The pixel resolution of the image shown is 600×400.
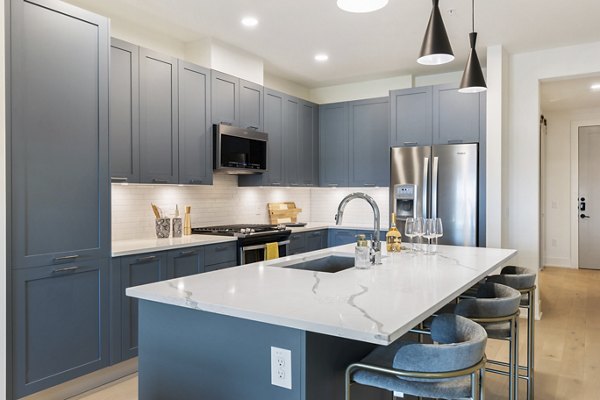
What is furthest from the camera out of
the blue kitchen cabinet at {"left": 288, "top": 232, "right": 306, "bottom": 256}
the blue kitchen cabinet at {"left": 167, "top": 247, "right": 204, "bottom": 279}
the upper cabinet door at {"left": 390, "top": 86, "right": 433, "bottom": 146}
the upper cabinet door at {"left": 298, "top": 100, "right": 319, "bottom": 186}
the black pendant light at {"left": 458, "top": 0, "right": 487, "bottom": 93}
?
the upper cabinet door at {"left": 298, "top": 100, "right": 319, "bottom": 186}

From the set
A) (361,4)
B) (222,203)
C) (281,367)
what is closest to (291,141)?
(222,203)

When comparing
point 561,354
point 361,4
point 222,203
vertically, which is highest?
point 361,4

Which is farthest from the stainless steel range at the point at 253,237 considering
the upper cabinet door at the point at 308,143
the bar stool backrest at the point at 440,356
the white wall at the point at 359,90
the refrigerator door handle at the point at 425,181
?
the bar stool backrest at the point at 440,356

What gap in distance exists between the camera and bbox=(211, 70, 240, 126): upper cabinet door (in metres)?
4.27

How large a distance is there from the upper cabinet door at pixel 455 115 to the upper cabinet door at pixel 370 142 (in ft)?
2.06

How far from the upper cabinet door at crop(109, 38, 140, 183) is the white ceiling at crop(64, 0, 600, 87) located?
469 millimetres

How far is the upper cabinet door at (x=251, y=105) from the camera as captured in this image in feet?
15.2

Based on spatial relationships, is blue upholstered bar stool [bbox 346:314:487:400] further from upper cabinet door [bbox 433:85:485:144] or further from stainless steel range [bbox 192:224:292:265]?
upper cabinet door [bbox 433:85:485:144]

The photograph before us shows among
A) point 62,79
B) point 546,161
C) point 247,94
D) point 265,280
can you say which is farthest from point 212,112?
point 546,161

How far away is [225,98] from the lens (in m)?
4.39

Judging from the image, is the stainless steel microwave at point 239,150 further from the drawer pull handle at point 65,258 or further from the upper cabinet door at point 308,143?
the drawer pull handle at point 65,258

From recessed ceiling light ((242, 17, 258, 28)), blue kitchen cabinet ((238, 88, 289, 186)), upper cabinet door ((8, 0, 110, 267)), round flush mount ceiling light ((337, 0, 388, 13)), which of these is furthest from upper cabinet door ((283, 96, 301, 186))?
round flush mount ceiling light ((337, 0, 388, 13))

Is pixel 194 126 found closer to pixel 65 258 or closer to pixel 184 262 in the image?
pixel 184 262

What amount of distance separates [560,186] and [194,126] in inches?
257
